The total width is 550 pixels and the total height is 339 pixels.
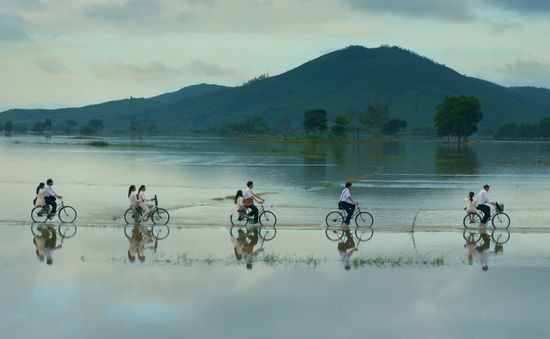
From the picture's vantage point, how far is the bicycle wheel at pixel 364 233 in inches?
1060

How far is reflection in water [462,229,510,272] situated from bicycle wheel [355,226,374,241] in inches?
141

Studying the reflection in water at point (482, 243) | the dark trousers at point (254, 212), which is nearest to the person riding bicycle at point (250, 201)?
the dark trousers at point (254, 212)

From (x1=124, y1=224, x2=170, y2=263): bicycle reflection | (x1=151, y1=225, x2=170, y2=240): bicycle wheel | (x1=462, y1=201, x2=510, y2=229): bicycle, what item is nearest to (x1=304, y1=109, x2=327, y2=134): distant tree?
(x1=462, y1=201, x2=510, y2=229): bicycle

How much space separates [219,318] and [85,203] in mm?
24920

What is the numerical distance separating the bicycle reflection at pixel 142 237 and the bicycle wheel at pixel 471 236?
11394 mm

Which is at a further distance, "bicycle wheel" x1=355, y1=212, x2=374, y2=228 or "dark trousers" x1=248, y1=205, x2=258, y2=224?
"bicycle wheel" x1=355, y1=212, x2=374, y2=228

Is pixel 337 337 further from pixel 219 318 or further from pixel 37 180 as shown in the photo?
pixel 37 180

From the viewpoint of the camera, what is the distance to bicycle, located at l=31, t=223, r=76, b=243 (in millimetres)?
26969

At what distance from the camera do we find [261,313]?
1631 centimetres

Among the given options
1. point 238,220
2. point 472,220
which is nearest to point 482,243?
point 472,220

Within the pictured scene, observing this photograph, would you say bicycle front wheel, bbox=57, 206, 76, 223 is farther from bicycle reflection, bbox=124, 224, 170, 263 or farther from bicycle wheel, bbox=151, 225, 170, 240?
bicycle wheel, bbox=151, 225, 170, 240

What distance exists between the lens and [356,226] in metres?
29.8

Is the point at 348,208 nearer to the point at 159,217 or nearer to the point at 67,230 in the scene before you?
the point at 159,217

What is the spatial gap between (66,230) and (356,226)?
1176 centimetres
